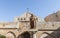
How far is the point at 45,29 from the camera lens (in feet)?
111

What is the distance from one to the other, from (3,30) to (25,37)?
3.85m

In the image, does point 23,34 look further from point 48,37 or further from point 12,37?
point 48,37

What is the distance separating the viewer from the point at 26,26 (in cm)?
3466

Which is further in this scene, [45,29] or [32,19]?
[45,29]

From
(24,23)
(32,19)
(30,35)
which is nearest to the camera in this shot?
(32,19)

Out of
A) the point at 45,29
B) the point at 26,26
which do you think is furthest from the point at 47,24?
the point at 26,26

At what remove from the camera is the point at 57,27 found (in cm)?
3338

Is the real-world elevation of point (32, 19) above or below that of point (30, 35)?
above

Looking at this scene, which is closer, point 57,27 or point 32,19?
point 32,19

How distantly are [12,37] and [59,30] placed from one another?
784 centimetres

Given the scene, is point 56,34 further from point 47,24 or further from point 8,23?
point 8,23

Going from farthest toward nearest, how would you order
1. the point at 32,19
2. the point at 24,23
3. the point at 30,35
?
the point at 24,23 → the point at 30,35 → the point at 32,19

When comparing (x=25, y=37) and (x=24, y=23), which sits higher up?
(x=24, y=23)

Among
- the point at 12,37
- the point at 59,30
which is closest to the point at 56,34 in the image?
the point at 59,30
